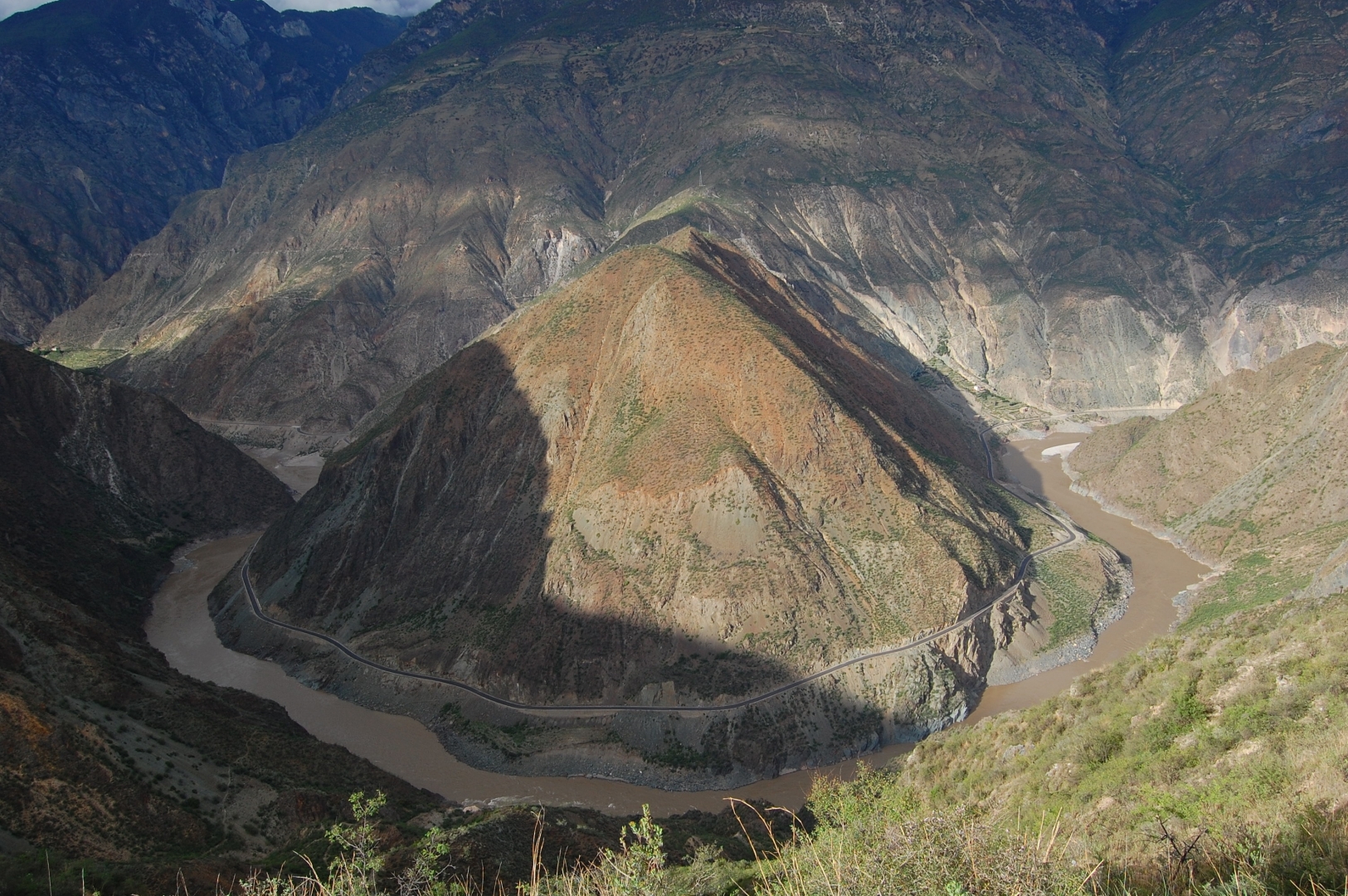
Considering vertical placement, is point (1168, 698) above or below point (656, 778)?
above

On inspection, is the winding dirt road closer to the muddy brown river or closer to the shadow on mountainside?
the shadow on mountainside

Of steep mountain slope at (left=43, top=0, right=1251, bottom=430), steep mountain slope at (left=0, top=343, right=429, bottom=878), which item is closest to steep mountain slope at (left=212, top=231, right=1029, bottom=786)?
steep mountain slope at (left=0, top=343, right=429, bottom=878)

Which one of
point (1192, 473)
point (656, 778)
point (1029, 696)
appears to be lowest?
point (656, 778)

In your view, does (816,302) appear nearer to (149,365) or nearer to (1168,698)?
(1168,698)

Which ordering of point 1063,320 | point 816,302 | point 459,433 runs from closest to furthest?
1. point 459,433
2. point 816,302
3. point 1063,320

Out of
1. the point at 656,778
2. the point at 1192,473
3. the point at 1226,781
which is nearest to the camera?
the point at 1226,781

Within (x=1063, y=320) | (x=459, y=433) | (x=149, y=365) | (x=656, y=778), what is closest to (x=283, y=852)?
(x=656, y=778)

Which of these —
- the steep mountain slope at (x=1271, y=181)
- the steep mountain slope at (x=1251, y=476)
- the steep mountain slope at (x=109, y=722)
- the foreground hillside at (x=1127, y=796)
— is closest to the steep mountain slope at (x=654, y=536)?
the steep mountain slope at (x=109, y=722)

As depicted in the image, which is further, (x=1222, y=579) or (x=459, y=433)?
(x=459, y=433)
